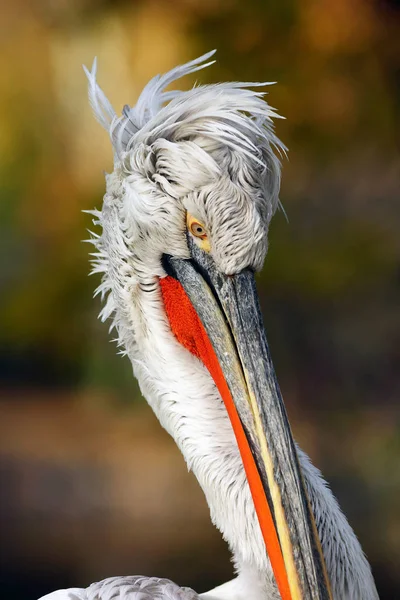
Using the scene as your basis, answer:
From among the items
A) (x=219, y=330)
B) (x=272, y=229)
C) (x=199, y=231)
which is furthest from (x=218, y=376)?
(x=272, y=229)

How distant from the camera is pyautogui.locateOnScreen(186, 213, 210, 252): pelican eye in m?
1.47

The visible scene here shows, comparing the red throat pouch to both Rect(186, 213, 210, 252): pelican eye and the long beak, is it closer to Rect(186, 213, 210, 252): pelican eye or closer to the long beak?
the long beak

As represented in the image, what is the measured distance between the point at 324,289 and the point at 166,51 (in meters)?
1.92

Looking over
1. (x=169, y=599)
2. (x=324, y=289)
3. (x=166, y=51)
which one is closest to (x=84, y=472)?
(x=324, y=289)

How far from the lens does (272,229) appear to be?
5770 mm

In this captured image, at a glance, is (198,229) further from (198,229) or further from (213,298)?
(213,298)

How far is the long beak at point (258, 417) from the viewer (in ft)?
4.38

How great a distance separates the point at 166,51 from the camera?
5.50 metres

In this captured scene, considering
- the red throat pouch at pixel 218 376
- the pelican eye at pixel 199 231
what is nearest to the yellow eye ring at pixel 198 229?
the pelican eye at pixel 199 231

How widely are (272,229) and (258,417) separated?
445cm

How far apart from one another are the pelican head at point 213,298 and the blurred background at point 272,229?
3.46m

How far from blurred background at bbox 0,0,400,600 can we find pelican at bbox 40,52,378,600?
3.46 meters

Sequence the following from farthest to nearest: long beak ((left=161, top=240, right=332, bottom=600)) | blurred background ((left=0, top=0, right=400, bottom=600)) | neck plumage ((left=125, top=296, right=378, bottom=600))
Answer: blurred background ((left=0, top=0, right=400, bottom=600)) → neck plumage ((left=125, top=296, right=378, bottom=600)) → long beak ((left=161, top=240, right=332, bottom=600))

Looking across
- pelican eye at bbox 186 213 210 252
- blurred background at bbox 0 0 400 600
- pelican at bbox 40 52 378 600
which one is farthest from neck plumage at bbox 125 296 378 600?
blurred background at bbox 0 0 400 600
